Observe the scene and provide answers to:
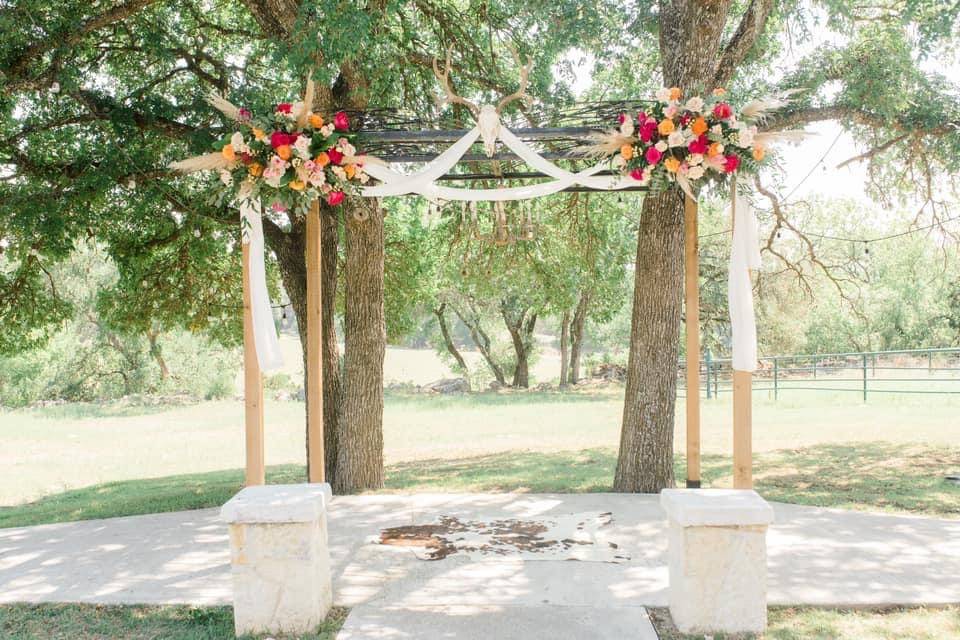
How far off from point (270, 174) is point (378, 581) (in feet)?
8.54

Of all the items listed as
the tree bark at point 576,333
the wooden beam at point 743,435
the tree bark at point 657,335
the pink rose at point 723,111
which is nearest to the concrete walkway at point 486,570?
the wooden beam at point 743,435

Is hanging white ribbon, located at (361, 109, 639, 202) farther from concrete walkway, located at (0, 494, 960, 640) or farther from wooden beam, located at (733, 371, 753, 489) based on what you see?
concrete walkway, located at (0, 494, 960, 640)

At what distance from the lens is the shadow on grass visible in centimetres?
770

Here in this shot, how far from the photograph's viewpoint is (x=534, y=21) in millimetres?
7832

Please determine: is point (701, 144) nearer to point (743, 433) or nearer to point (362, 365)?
point (743, 433)

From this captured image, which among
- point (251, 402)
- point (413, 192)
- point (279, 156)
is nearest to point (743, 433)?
point (413, 192)

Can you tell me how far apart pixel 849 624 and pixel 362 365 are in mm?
5266

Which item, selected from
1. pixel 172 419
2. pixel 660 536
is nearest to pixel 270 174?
pixel 660 536

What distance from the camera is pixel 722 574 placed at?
394 cm

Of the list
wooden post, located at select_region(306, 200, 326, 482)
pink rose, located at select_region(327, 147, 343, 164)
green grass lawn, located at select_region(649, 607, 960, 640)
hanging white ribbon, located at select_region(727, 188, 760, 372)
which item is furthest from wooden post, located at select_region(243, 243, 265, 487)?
hanging white ribbon, located at select_region(727, 188, 760, 372)

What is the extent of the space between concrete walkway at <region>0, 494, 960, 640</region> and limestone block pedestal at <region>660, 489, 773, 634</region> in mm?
327

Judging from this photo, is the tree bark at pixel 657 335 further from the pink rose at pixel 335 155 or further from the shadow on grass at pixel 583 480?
the pink rose at pixel 335 155

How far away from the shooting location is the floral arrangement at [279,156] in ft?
15.9

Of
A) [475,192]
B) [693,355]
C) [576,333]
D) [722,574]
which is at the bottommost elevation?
[722,574]
